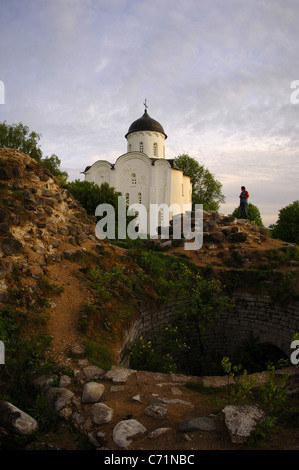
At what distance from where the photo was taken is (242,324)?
25.0 ft

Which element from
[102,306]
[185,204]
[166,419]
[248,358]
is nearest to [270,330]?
[248,358]

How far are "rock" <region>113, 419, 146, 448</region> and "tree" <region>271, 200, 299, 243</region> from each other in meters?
15.2

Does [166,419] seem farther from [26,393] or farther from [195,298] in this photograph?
[195,298]

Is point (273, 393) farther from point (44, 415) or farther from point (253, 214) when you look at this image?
point (253, 214)

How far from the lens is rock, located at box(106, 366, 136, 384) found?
3.75 m

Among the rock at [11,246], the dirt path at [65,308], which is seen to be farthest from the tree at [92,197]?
the rock at [11,246]

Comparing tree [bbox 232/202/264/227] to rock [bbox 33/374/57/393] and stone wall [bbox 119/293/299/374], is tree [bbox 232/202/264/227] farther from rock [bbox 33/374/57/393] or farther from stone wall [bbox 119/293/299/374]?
rock [bbox 33/374/57/393]

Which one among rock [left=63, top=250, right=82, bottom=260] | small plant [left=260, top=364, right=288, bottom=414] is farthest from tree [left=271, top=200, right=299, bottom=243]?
small plant [left=260, top=364, right=288, bottom=414]

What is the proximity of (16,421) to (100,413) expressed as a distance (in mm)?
828

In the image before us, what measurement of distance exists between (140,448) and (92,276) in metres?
3.81

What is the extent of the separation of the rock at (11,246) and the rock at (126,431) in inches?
146

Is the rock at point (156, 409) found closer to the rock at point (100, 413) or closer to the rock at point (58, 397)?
the rock at point (100, 413)

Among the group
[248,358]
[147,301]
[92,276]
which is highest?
[92,276]

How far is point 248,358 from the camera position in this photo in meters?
7.09
